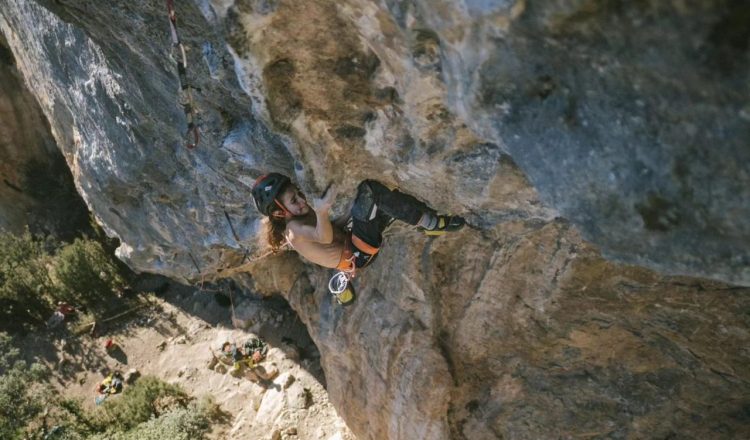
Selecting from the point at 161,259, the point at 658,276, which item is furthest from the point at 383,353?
the point at 161,259

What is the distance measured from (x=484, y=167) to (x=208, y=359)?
30.5 feet

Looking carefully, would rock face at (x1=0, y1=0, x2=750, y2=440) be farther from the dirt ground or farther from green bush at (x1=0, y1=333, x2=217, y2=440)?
green bush at (x1=0, y1=333, x2=217, y2=440)

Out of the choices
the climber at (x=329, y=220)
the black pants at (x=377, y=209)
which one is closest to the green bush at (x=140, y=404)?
the climber at (x=329, y=220)

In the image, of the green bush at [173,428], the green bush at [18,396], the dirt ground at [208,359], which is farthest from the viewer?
the green bush at [18,396]

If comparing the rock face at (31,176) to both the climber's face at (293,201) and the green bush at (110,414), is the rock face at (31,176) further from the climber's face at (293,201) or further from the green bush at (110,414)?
the climber's face at (293,201)

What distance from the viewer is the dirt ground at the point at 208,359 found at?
368 inches

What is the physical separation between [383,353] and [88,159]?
5.57 m

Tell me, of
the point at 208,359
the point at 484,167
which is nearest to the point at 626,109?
the point at 484,167

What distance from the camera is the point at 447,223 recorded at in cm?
448

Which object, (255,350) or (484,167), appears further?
(255,350)

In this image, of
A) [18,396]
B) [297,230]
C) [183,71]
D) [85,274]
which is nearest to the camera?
[183,71]

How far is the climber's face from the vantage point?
458 cm

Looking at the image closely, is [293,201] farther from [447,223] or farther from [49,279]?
[49,279]

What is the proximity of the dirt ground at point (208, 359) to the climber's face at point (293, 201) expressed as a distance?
5.17 m
